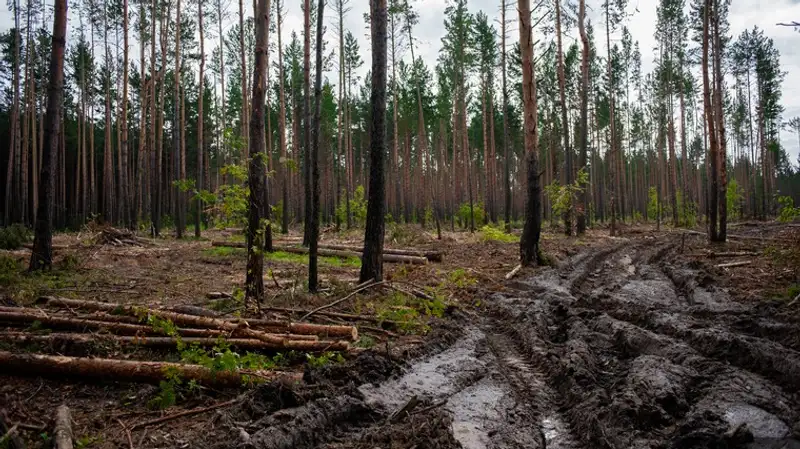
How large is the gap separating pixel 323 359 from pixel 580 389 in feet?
8.06

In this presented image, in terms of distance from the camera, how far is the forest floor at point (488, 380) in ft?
11.0

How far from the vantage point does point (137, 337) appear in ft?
16.0

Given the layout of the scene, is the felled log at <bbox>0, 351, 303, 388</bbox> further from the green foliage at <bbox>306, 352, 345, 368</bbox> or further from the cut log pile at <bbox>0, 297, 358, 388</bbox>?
the green foliage at <bbox>306, 352, 345, 368</bbox>

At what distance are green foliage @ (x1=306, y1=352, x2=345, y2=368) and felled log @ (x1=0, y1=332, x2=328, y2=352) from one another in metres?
0.12

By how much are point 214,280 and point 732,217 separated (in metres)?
40.1

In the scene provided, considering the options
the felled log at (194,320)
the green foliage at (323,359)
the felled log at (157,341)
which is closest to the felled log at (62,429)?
the felled log at (157,341)

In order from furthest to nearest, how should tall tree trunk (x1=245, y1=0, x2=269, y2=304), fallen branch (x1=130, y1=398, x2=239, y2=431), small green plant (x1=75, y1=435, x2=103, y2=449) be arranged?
tall tree trunk (x1=245, y1=0, x2=269, y2=304)
fallen branch (x1=130, y1=398, x2=239, y2=431)
small green plant (x1=75, y1=435, x2=103, y2=449)

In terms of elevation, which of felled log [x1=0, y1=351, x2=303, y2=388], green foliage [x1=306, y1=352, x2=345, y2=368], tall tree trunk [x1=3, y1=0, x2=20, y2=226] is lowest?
green foliage [x1=306, y1=352, x2=345, y2=368]

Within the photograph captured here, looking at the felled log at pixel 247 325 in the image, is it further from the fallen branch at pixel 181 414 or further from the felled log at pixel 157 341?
the fallen branch at pixel 181 414

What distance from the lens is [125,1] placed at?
20.6 meters

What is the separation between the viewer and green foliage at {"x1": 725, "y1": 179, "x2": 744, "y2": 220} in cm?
3087

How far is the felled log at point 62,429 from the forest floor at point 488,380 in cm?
10

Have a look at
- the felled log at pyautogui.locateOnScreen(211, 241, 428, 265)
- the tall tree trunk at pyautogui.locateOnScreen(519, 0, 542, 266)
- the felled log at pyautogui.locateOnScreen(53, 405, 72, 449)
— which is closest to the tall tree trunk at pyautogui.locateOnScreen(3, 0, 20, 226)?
the felled log at pyautogui.locateOnScreen(211, 241, 428, 265)

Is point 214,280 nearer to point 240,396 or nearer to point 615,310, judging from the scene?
point 240,396
